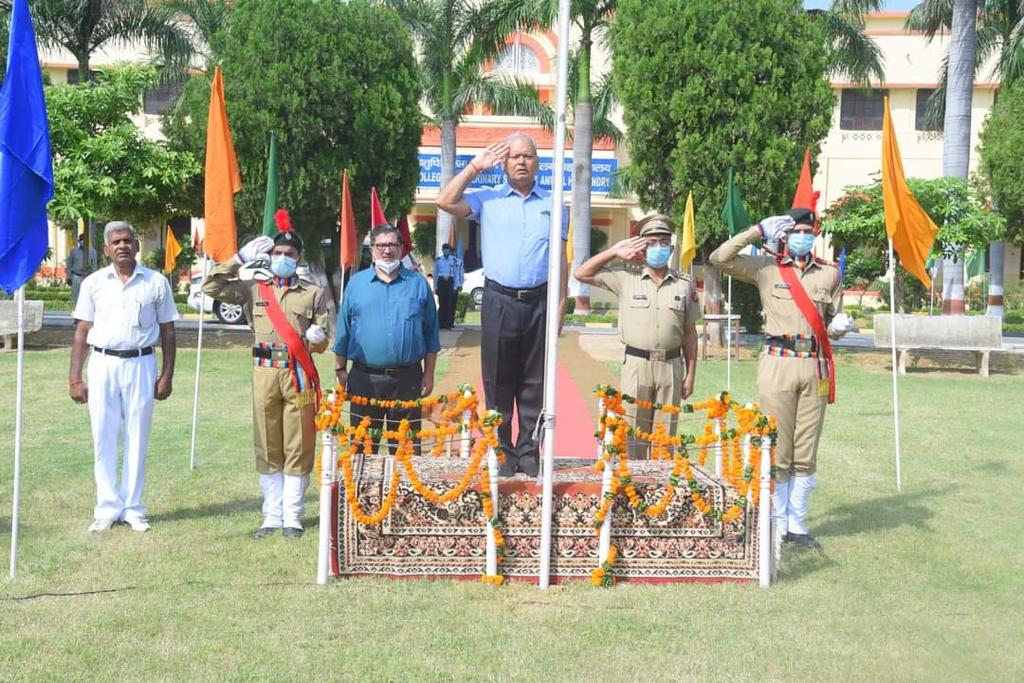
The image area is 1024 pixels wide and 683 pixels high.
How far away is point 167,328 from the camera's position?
737 centimetres

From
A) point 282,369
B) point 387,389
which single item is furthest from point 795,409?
point 282,369

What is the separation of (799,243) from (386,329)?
8.80 feet

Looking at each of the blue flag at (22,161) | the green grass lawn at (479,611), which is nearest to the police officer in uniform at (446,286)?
the green grass lawn at (479,611)

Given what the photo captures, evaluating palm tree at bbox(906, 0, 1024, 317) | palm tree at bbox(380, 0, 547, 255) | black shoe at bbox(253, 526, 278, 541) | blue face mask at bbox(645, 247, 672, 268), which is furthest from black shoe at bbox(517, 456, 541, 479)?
palm tree at bbox(380, 0, 547, 255)

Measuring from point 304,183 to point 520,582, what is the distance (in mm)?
14770

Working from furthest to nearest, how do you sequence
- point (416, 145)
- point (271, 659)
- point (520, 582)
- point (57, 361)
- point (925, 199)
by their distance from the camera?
1. point (416, 145)
2. point (925, 199)
3. point (57, 361)
4. point (520, 582)
5. point (271, 659)

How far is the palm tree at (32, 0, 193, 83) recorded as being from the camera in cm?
2322

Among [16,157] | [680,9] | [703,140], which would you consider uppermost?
[680,9]

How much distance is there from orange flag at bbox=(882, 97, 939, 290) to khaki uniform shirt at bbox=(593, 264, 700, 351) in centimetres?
290

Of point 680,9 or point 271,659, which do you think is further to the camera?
point 680,9

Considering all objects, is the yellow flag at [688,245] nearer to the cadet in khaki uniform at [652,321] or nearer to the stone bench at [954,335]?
the stone bench at [954,335]

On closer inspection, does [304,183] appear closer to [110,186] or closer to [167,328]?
[110,186]

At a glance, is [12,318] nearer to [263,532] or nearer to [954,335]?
[263,532]

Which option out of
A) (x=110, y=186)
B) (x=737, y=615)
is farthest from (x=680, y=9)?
(x=737, y=615)
